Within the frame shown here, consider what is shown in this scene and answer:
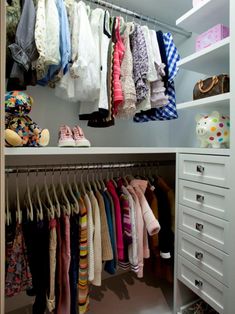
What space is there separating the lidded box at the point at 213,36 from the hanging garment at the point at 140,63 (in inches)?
13.6

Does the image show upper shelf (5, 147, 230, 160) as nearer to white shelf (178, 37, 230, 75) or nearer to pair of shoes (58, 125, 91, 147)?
pair of shoes (58, 125, 91, 147)

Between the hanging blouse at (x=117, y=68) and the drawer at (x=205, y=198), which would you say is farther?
the hanging blouse at (x=117, y=68)

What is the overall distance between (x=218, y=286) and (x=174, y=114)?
103 cm

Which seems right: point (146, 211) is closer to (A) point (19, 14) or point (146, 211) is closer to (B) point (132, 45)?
(B) point (132, 45)

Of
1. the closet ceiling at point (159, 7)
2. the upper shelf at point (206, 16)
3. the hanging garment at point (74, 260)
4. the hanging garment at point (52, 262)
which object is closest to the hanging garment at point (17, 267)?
the hanging garment at point (52, 262)

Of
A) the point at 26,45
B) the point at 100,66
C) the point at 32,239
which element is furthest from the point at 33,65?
the point at 32,239

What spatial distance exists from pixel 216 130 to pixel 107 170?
2.65 feet

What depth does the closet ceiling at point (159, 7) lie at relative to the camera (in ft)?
5.19

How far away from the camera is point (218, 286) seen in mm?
1068

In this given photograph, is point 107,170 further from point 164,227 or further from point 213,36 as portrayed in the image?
point 213,36

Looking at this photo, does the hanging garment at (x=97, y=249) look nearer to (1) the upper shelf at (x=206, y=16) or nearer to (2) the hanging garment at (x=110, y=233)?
(2) the hanging garment at (x=110, y=233)

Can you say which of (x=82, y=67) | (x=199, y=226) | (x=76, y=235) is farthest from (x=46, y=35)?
(x=199, y=226)

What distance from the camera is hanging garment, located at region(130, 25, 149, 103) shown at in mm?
1288

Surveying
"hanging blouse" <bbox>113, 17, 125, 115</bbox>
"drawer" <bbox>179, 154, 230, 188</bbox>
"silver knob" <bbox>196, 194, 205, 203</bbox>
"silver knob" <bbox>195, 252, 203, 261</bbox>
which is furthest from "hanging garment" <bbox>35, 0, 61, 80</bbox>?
"silver knob" <bbox>195, 252, 203, 261</bbox>
